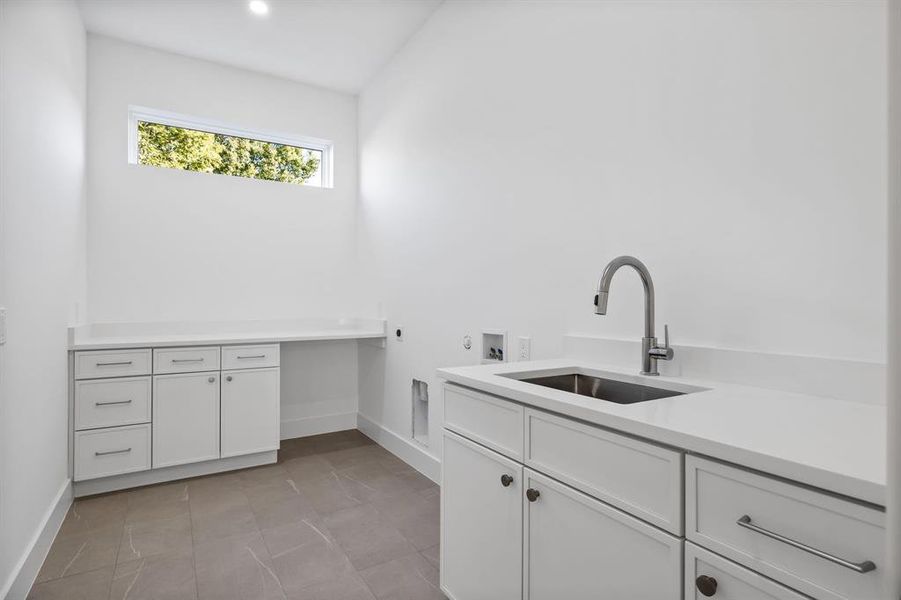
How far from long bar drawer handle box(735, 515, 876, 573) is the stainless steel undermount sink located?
26.2 inches

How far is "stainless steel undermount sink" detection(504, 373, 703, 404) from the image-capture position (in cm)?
154

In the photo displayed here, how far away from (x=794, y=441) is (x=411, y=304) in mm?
2582

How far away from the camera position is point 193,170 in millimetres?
3609

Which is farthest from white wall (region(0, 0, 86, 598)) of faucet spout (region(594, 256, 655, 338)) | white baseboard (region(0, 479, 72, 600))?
faucet spout (region(594, 256, 655, 338))

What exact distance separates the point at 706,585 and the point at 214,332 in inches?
136

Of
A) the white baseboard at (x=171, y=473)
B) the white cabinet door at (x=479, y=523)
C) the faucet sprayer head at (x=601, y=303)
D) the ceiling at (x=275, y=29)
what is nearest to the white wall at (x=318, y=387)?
the white baseboard at (x=171, y=473)

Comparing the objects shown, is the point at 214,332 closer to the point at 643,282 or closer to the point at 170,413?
the point at 170,413

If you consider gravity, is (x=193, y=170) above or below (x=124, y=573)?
above

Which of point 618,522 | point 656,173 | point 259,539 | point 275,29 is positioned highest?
point 275,29

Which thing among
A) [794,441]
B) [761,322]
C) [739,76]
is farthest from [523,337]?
[794,441]

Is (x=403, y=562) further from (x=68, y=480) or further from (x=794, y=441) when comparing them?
(x=68, y=480)

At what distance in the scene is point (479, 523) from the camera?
5.06 ft

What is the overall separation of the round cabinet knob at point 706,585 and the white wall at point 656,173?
702 millimetres

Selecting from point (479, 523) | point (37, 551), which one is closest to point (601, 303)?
point (479, 523)
